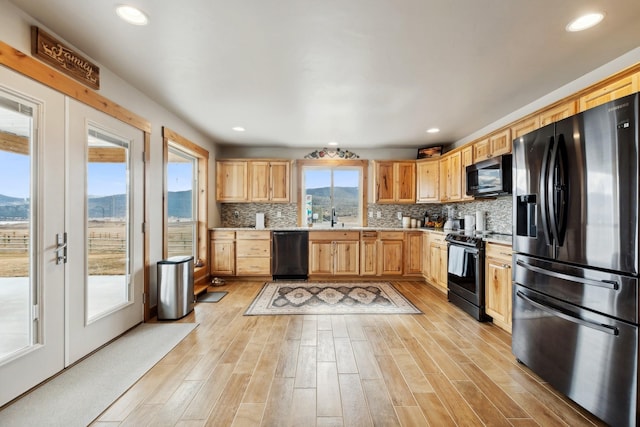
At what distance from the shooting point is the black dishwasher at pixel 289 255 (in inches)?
196

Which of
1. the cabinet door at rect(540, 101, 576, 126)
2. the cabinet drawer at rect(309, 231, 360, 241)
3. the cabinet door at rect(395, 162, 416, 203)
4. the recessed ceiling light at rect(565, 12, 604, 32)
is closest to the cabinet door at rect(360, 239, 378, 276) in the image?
the cabinet drawer at rect(309, 231, 360, 241)

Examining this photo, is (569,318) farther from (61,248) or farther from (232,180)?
(232,180)

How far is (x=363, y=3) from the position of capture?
1698 mm

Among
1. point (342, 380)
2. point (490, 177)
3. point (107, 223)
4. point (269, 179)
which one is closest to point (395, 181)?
point (490, 177)

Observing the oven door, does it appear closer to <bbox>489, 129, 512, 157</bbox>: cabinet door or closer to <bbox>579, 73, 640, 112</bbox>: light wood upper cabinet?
<bbox>489, 129, 512, 157</bbox>: cabinet door

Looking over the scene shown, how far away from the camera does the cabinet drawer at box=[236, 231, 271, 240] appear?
4.99m

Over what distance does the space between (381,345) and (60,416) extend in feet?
7.43

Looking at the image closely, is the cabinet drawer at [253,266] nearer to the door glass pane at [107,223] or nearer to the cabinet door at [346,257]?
the cabinet door at [346,257]

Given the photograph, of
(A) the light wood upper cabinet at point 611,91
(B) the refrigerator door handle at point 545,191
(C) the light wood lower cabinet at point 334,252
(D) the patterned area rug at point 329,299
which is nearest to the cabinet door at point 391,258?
(D) the patterned area rug at point 329,299

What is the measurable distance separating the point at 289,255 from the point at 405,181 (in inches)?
100

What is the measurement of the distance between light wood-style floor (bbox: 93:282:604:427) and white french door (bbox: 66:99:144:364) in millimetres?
685

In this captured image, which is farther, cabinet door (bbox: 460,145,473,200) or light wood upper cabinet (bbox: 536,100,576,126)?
cabinet door (bbox: 460,145,473,200)

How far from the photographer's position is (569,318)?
1.80 m

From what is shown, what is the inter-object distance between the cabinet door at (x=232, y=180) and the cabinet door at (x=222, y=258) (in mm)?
871
